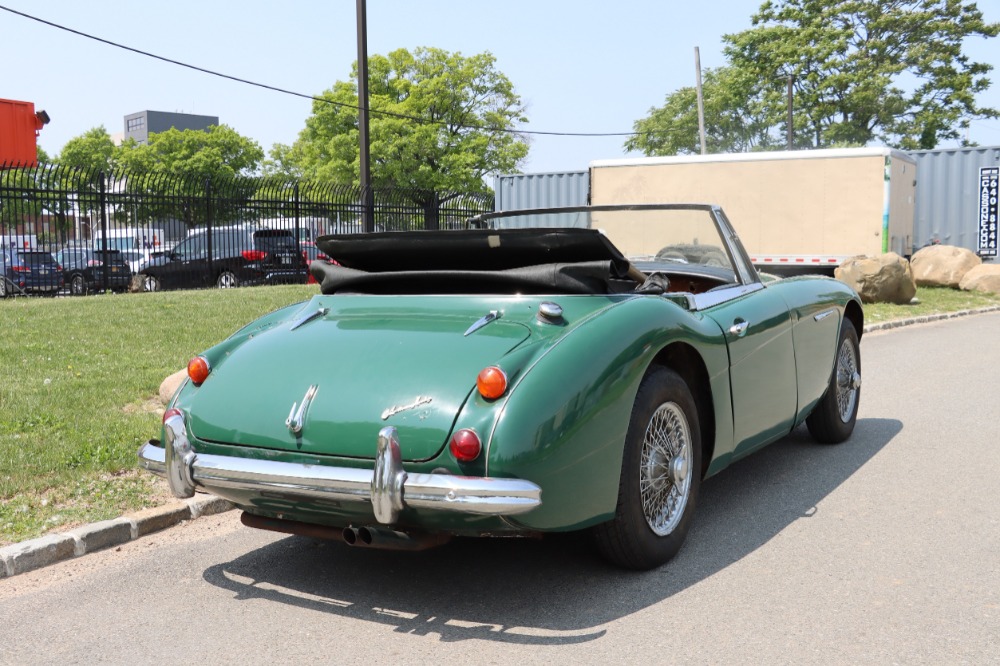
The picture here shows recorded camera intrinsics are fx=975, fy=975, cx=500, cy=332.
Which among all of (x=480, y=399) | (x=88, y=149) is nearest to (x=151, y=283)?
(x=480, y=399)

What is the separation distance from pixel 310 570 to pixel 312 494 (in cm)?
80

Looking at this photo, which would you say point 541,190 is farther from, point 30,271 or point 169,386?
point 169,386

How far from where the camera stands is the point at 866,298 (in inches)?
665

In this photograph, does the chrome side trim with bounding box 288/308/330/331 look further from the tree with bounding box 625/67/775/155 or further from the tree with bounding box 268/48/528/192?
the tree with bounding box 625/67/775/155

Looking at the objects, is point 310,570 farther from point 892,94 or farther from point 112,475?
point 892,94

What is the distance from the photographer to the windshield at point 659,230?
16.3 ft

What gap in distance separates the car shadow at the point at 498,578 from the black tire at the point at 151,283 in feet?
53.1

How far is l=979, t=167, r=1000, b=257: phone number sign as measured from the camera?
2089cm

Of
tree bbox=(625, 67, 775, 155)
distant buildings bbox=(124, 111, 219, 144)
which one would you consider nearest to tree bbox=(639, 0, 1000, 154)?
tree bbox=(625, 67, 775, 155)

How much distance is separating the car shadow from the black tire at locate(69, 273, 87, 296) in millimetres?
13328

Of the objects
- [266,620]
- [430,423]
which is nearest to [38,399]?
[266,620]

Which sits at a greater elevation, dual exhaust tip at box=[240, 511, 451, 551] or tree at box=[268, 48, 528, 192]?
tree at box=[268, 48, 528, 192]

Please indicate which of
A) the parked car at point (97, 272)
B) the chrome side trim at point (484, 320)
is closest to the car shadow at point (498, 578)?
the chrome side trim at point (484, 320)

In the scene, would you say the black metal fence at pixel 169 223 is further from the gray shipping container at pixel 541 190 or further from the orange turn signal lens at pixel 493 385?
the orange turn signal lens at pixel 493 385
